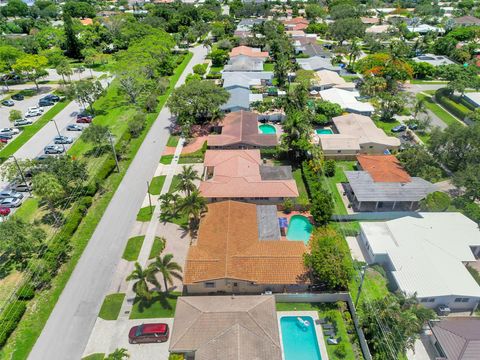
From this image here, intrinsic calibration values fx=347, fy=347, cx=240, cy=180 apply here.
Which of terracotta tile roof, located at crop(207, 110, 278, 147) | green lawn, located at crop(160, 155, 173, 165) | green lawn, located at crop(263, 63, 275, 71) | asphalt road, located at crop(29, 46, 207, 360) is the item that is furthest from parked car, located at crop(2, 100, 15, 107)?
green lawn, located at crop(263, 63, 275, 71)

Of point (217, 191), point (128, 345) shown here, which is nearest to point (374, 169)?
point (217, 191)

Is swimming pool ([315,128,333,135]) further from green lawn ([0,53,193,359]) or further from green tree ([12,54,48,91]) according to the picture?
green tree ([12,54,48,91])

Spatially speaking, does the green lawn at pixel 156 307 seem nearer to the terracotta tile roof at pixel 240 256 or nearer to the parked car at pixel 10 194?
the terracotta tile roof at pixel 240 256

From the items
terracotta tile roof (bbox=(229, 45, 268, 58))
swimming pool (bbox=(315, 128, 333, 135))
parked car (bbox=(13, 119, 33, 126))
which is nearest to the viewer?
swimming pool (bbox=(315, 128, 333, 135))

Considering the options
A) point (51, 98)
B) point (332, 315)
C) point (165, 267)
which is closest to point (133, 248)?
point (165, 267)

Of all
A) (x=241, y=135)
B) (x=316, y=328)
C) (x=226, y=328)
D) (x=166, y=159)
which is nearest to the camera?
(x=226, y=328)

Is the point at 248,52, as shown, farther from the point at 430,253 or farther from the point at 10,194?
the point at 430,253

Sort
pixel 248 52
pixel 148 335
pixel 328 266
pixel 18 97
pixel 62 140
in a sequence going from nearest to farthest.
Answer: pixel 148 335, pixel 328 266, pixel 62 140, pixel 18 97, pixel 248 52
